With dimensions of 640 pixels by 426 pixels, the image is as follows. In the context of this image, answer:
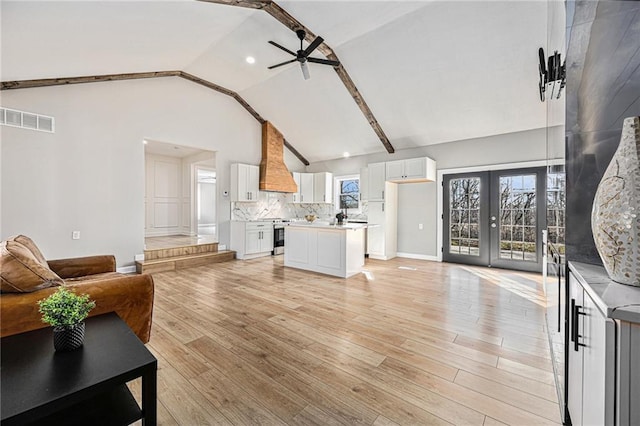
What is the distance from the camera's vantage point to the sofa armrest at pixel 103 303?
1.56 m

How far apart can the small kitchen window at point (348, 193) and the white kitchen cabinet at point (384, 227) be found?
1.14 meters

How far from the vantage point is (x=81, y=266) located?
292 cm

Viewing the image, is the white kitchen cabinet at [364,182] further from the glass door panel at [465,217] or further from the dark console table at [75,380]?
the dark console table at [75,380]

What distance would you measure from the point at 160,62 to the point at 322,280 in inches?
192

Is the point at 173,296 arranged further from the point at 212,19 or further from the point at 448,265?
the point at 448,265

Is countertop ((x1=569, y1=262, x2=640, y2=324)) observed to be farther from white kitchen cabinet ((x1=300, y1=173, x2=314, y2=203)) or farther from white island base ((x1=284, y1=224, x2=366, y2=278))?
white kitchen cabinet ((x1=300, y1=173, x2=314, y2=203))

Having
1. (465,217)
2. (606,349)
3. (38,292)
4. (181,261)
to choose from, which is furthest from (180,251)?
(606,349)

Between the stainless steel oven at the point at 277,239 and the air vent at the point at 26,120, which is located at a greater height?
the air vent at the point at 26,120

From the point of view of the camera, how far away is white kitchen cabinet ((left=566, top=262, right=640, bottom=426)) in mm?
766

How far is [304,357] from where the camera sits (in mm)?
2240

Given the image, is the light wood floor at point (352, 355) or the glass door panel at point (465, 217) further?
the glass door panel at point (465, 217)

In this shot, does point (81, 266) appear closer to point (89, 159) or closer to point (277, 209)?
point (89, 159)

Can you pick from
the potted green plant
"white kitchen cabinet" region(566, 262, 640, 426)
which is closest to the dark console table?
the potted green plant

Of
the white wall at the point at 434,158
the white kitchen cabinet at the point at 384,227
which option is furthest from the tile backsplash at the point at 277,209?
the white wall at the point at 434,158
